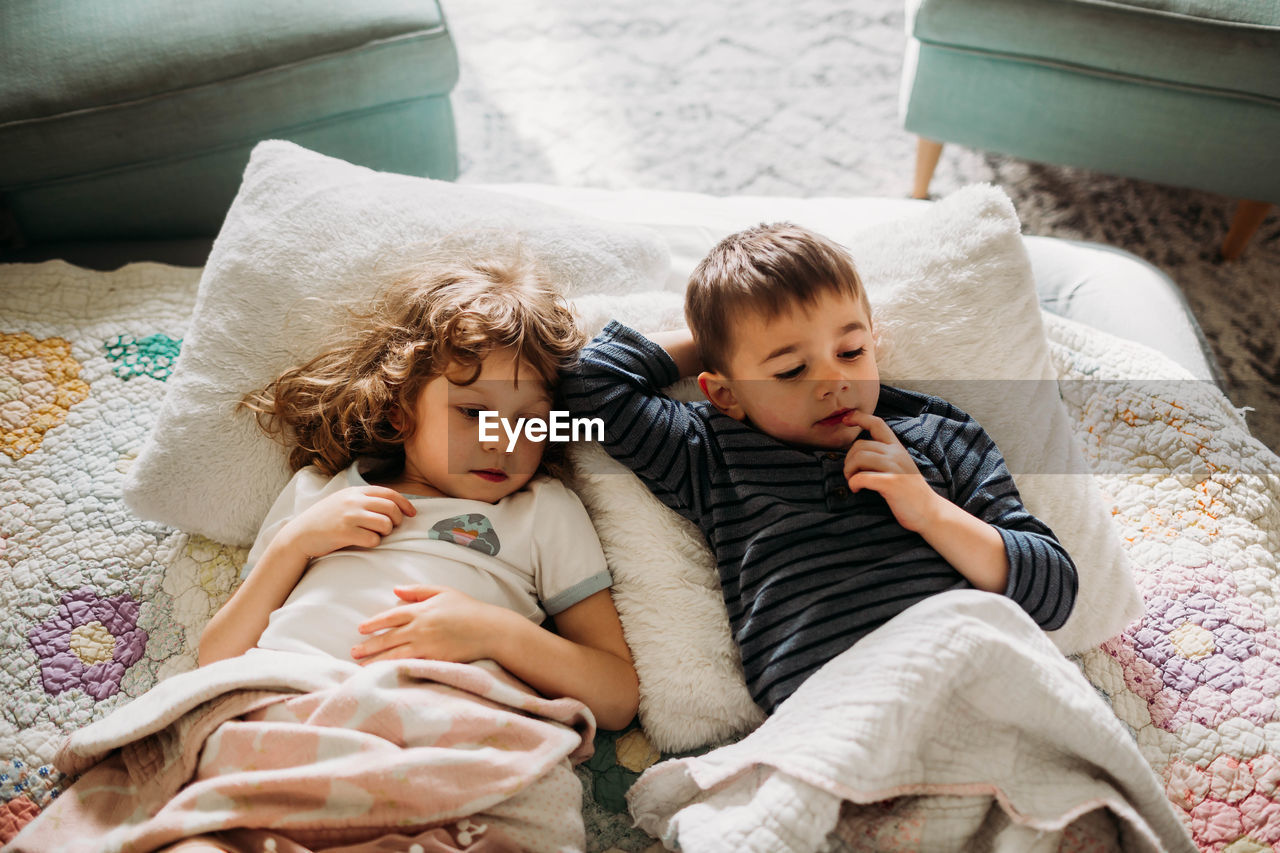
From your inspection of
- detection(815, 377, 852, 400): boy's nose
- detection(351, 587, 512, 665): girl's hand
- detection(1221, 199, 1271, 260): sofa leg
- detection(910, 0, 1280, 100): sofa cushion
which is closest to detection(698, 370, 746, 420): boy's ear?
detection(815, 377, 852, 400): boy's nose

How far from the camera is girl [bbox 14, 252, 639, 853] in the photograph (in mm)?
785

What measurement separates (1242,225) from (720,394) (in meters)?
1.44

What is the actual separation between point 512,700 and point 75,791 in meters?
0.43

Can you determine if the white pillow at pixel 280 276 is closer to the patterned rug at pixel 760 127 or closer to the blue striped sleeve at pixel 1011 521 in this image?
the blue striped sleeve at pixel 1011 521

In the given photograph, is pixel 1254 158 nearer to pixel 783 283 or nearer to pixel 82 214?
pixel 783 283

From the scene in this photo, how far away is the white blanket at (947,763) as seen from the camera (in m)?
0.76

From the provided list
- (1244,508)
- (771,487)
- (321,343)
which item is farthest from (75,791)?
(1244,508)

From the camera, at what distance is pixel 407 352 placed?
1.00 metres

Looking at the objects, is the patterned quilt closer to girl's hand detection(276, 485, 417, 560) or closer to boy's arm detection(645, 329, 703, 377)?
girl's hand detection(276, 485, 417, 560)

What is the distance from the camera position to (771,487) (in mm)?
974

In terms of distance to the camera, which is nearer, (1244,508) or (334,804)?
(334,804)

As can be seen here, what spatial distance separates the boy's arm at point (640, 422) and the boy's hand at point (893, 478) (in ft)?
0.56

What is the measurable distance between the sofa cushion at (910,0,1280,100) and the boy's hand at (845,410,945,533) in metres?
1.03

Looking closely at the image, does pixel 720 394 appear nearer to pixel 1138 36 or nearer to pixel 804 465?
pixel 804 465
